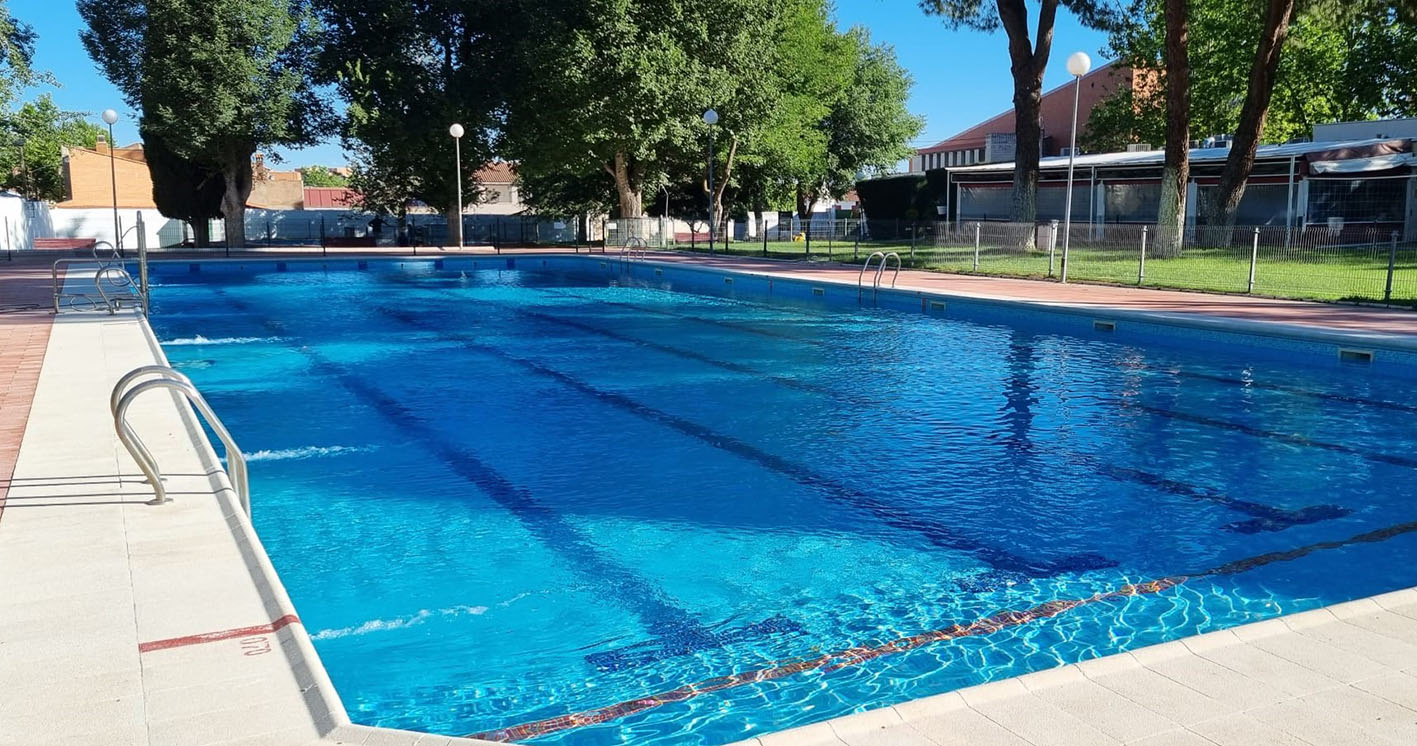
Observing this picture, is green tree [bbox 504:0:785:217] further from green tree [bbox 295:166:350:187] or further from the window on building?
green tree [bbox 295:166:350:187]

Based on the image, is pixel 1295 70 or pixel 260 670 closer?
pixel 260 670

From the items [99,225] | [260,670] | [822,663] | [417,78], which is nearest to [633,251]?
[417,78]

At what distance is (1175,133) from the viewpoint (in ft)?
79.5

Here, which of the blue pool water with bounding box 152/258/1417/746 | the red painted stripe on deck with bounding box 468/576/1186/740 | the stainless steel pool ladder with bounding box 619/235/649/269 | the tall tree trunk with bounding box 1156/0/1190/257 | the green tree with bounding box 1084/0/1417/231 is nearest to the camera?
the red painted stripe on deck with bounding box 468/576/1186/740

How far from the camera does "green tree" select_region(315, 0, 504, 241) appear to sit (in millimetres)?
35312

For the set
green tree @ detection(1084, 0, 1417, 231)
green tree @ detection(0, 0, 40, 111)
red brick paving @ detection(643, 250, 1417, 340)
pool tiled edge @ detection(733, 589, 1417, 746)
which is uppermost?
green tree @ detection(1084, 0, 1417, 231)

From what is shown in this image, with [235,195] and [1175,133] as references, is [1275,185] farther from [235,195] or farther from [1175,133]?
[235,195]

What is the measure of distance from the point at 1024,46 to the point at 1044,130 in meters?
41.2

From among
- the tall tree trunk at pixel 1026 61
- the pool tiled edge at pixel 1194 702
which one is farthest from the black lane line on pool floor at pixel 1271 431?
the tall tree trunk at pixel 1026 61

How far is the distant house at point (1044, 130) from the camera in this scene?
2340 inches

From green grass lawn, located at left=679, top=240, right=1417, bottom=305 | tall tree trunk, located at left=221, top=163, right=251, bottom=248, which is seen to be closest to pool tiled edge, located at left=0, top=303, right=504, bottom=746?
green grass lawn, located at left=679, top=240, right=1417, bottom=305

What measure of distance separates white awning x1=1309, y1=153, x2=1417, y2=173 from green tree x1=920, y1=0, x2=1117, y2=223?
7260 millimetres

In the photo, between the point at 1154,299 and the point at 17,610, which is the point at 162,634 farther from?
the point at 1154,299

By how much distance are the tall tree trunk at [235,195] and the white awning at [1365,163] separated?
35.3 meters
